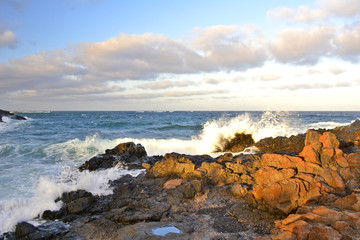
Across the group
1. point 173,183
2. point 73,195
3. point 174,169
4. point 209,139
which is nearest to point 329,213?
point 173,183

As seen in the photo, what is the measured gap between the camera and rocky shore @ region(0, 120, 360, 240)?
485 cm

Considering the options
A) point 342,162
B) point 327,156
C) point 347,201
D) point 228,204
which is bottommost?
point 228,204

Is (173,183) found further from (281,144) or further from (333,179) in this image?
(281,144)

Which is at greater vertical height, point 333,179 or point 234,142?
point 333,179

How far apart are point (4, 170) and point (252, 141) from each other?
1330 cm

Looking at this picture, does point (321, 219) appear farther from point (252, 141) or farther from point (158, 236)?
point (252, 141)

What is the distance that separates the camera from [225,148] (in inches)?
650

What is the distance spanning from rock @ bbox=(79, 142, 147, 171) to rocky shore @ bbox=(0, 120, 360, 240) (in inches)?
102

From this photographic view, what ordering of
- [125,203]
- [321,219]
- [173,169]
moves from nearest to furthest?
[321,219], [125,203], [173,169]

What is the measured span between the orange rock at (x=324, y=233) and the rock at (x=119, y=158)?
7216mm

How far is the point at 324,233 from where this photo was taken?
13.5 ft

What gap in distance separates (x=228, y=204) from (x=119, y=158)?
6377 millimetres

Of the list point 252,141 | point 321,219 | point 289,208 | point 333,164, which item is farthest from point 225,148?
point 321,219

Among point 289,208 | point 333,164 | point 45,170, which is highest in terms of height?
point 333,164
